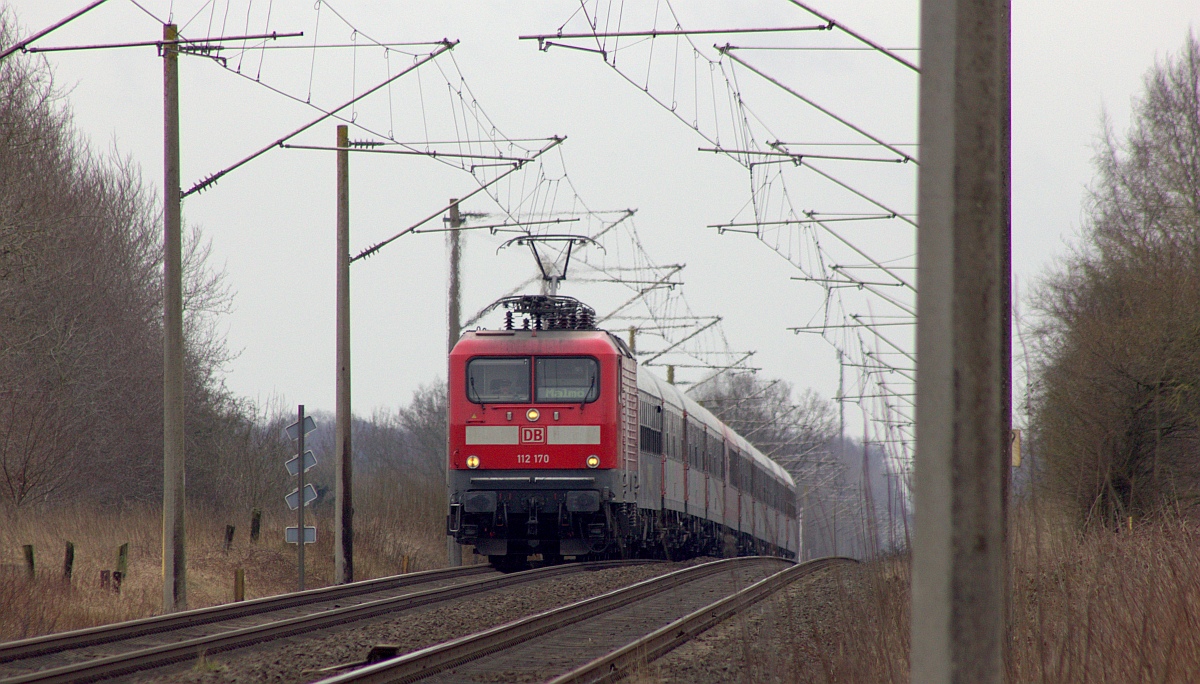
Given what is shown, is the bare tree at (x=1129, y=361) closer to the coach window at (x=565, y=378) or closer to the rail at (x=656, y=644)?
the rail at (x=656, y=644)

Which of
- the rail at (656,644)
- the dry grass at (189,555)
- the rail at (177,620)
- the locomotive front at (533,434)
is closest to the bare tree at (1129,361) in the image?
the rail at (656,644)

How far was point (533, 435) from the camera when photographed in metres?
18.4

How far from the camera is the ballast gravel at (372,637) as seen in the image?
9.04 metres

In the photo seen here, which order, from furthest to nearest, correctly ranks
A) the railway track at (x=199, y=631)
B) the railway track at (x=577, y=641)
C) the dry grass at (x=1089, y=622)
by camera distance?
the railway track at (x=199, y=631) < the railway track at (x=577, y=641) < the dry grass at (x=1089, y=622)

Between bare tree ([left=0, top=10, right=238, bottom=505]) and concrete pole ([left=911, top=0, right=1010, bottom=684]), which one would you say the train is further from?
concrete pole ([left=911, top=0, right=1010, bottom=684])

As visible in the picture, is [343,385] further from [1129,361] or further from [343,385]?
[1129,361]

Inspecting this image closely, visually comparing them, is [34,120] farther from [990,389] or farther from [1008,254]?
[990,389]

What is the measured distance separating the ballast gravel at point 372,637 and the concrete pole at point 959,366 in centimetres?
631

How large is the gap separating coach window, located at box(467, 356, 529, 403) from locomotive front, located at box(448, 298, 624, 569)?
14mm

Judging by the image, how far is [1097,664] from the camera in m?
6.06

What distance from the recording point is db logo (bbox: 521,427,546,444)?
1838 centimetres

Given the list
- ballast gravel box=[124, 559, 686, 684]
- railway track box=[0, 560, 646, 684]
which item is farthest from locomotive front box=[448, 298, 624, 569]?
ballast gravel box=[124, 559, 686, 684]

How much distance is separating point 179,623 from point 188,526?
11.5 metres

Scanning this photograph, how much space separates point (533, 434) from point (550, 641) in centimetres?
756
